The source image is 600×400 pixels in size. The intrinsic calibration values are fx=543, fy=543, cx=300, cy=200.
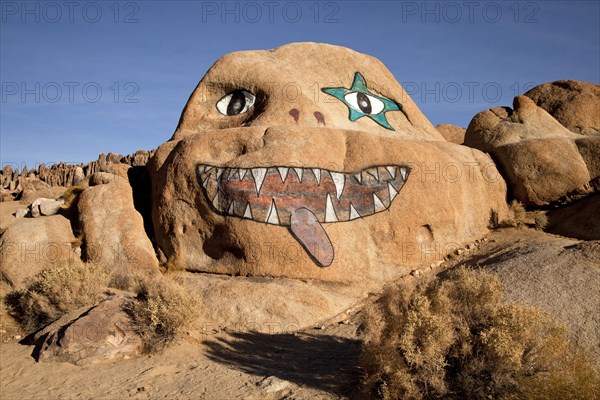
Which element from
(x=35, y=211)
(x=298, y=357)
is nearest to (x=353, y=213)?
(x=298, y=357)

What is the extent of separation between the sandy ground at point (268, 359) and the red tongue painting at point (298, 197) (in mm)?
1732

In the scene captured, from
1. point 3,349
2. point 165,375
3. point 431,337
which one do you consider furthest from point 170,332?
point 431,337

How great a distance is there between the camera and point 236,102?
12.5 metres

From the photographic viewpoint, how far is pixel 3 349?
8266 mm

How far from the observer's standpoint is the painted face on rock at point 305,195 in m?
9.83

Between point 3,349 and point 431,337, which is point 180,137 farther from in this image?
point 431,337

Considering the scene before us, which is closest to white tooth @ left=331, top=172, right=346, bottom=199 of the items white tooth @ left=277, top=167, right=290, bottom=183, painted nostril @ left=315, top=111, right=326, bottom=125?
white tooth @ left=277, top=167, right=290, bottom=183

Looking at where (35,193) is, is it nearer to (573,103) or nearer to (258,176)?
(258,176)

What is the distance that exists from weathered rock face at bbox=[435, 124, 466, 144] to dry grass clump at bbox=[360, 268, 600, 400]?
51.2 feet

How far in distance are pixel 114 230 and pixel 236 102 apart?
4000 millimetres

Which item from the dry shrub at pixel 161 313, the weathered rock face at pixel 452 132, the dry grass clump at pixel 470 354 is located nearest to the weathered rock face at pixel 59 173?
the weathered rock face at pixel 452 132

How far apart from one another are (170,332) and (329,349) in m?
2.27

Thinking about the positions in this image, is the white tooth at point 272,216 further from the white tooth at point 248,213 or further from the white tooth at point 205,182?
the white tooth at point 205,182

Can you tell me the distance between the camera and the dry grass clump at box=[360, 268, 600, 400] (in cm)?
542
